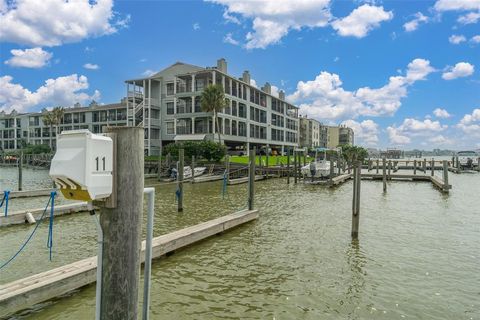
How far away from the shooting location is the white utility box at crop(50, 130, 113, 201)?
2104mm

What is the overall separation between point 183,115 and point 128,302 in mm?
45971

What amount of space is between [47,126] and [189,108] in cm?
4914

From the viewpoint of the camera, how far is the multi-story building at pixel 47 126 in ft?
221

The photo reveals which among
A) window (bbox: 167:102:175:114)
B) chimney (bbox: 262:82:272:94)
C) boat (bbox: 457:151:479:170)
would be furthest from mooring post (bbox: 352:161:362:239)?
chimney (bbox: 262:82:272:94)

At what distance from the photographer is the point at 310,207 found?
1680 centimetres

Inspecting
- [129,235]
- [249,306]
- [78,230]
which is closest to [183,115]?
[78,230]

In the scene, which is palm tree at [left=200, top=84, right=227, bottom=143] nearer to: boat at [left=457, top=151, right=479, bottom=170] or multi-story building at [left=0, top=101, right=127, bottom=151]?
multi-story building at [left=0, top=101, right=127, bottom=151]

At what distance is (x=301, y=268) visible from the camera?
25.6 feet

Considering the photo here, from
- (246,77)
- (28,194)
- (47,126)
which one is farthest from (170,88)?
(47,126)

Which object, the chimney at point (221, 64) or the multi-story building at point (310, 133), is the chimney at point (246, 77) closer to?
the chimney at point (221, 64)

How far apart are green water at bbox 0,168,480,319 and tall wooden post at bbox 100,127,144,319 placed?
3388 millimetres

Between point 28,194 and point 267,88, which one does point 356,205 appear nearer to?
point 28,194

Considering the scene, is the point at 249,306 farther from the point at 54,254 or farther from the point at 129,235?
the point at 54,254

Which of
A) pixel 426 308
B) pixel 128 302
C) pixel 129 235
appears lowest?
pixel 426 308
